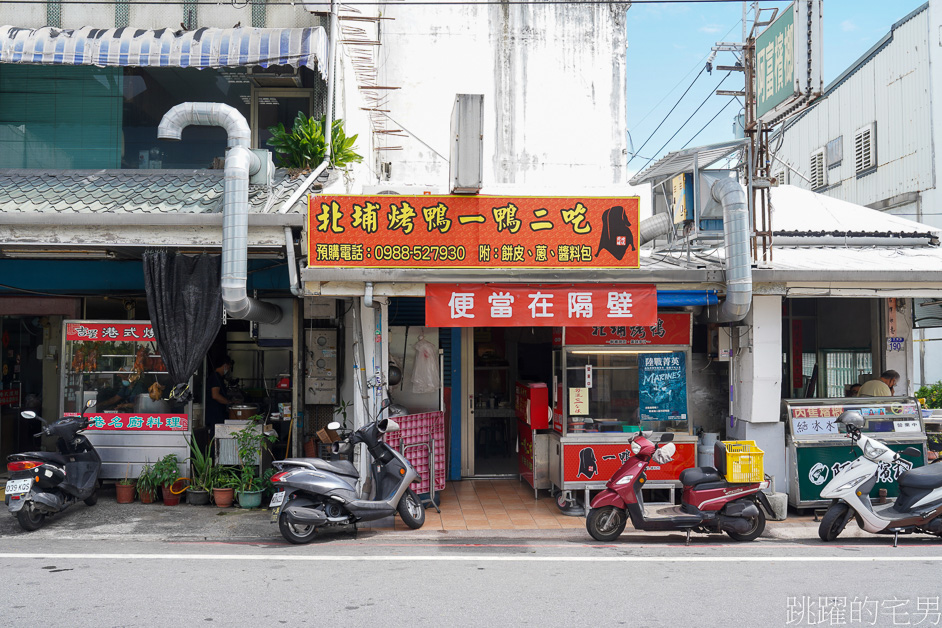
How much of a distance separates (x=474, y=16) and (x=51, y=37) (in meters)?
9.23

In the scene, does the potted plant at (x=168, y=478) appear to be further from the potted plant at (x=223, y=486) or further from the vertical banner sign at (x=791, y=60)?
the vertical banner sign at (x=791, y=60)

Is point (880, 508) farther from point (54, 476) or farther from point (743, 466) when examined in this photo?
point (54, 476)

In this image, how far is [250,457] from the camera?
932cm

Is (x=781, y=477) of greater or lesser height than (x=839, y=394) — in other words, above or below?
below

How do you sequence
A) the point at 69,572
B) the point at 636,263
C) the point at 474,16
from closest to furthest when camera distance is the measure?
the point at 69,572 < the point at 636,263 < the point at 474,16

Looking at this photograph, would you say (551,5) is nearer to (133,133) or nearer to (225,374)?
(133,133)

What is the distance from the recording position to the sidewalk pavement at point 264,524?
796 centimetres

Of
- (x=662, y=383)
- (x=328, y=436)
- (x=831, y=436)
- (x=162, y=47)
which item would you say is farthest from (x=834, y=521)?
(x=162, y=47)

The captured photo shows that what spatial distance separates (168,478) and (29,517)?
5.60ft

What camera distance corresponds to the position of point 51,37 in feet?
31.0

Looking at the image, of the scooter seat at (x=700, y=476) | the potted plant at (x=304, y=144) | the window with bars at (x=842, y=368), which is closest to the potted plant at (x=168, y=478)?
the potted plant at (x=304, y=144)

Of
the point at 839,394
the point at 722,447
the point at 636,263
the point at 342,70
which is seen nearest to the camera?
the point at 722,447

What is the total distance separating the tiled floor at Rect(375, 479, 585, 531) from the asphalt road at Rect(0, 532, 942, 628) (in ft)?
2.32

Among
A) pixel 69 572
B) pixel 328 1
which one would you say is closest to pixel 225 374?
pixel 69 572
